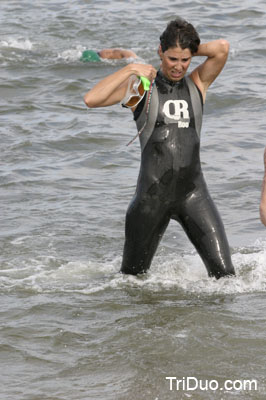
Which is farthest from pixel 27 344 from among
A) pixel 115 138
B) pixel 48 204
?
pixel 115 138

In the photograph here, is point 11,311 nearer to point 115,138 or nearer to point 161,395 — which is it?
point 161,395

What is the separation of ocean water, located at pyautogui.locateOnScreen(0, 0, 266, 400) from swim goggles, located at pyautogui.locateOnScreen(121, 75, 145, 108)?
1.56 m

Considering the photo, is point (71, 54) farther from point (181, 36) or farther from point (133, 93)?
point (181, 36)

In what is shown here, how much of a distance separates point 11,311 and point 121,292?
0.94 metres

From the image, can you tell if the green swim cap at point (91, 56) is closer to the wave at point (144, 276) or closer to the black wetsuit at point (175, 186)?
the wave at point (144, 276)

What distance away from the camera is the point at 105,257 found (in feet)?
27.1

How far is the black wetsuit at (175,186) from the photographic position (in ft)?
21.3

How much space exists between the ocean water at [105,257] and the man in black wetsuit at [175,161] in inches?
18.7

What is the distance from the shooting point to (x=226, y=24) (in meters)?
19.5

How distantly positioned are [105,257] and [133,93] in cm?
237

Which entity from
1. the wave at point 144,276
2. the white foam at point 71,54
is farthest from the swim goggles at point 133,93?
the white foam at point 71,54

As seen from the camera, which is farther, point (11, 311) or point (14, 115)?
point (14, 115)

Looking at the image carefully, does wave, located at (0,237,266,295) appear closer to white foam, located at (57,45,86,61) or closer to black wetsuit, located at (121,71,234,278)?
black wetsuit, located at (121,71,234,278)

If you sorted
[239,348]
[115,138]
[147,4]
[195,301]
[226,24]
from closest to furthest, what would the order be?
[239,348], [195,301], [115,138], [226,24], [147,4]
